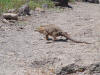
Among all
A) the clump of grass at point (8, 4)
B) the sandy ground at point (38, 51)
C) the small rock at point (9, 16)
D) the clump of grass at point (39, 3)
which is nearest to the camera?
the sandy ground at point (38, 51)

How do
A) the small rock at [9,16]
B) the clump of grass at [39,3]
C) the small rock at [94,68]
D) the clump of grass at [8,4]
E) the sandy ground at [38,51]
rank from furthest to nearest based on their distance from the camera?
1. the clump of grass at [39,3]
2. the clump of grass at [8,4]
3. the small rock at [9,16]
4. the sandy ground at [38,51]
5. the small rock at [94,68]

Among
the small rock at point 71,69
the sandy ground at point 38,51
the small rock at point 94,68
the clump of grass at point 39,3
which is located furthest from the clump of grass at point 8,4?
the small rock at point 94,68

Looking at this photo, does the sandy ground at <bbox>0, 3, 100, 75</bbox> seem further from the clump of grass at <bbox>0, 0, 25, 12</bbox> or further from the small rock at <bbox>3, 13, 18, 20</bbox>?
the clump of grass at <bbox>0, 0, 25, 12</bbox>

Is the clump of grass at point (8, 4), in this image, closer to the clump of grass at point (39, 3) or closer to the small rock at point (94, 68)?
the clump of grass at point (39, 3)

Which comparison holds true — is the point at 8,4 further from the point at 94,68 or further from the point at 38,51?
the point at 94,68

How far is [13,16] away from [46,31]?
12.1ft

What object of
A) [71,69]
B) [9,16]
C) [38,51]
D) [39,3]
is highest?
[71,69]

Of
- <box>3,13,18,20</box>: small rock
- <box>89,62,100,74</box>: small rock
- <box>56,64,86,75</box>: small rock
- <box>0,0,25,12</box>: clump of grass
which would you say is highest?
<box>89,62,100,74</box>: small rock

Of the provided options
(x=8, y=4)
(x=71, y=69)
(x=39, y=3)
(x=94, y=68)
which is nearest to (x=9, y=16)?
(x=8, y=4)

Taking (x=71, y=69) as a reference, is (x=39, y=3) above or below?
below

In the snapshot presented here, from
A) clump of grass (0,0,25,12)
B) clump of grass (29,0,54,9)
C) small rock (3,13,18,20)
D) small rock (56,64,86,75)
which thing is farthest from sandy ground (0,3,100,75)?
clump of grass (29,0,54,9)

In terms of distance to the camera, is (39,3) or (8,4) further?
(39,3)

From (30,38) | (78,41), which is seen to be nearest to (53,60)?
(78,41)

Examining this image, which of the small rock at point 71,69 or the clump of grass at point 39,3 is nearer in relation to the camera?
the small rock at point 71,69
